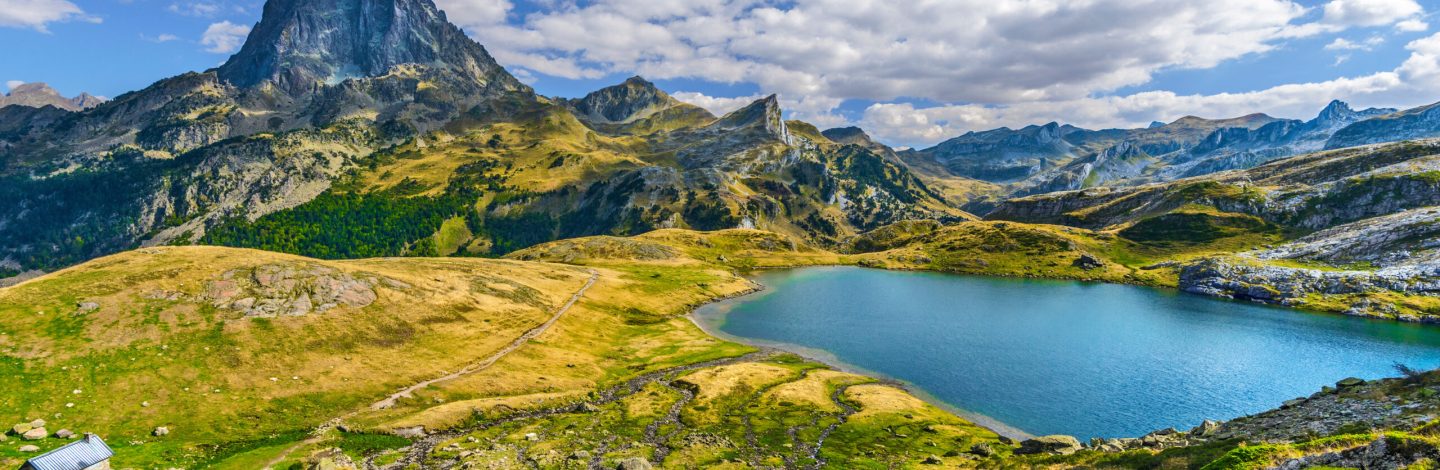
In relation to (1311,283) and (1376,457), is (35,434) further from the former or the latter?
(1311,283)

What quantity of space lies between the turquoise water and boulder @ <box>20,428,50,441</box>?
101933 mm

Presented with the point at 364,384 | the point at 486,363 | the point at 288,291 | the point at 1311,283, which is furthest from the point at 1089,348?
the point at 288,291

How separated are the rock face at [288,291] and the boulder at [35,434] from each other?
30347 mm

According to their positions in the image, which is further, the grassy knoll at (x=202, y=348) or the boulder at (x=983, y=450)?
the boulder at (x=983, y=450)

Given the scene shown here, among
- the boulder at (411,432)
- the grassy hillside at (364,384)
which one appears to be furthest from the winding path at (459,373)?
the boulder at (411,432)

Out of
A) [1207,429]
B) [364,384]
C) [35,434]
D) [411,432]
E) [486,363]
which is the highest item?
[35,434]

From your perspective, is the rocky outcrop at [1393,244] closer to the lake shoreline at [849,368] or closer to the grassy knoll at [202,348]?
the lake shoreline at [849,368]

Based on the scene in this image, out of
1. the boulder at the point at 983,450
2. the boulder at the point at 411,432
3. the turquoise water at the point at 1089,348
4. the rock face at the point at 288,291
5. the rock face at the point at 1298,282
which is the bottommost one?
the turquoise water at the point at 1089,348

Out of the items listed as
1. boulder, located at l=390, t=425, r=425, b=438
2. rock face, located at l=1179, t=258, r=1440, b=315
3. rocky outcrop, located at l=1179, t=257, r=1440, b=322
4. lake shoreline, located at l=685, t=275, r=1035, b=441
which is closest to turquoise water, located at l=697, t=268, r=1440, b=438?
lake shoreline, located at l=685, t=275, r=1035, b=441

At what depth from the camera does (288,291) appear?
83.2m

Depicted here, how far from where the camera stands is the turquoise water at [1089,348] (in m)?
83.0

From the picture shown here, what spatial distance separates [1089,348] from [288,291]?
150 metres

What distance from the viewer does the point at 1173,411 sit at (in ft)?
262

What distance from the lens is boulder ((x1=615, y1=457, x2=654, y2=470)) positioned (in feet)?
160
